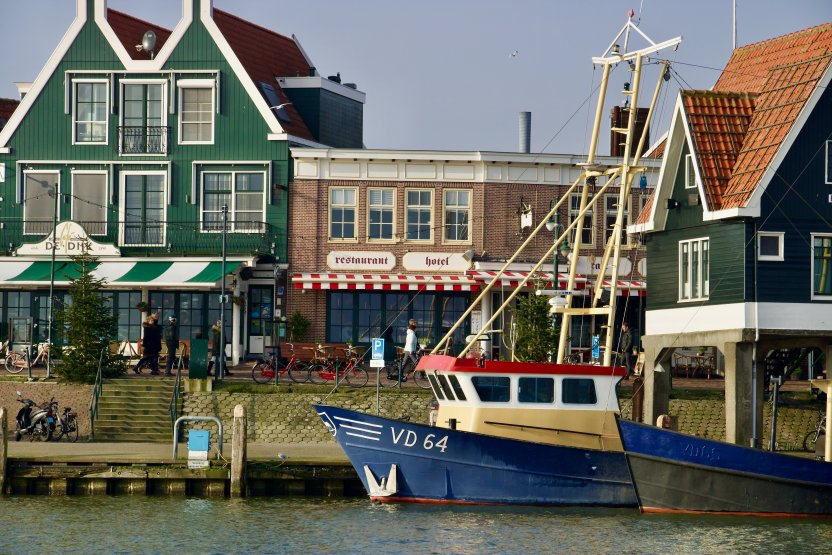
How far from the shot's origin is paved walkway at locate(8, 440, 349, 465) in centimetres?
3453

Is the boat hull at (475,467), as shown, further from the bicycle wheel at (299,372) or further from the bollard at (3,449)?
the bicycle wheel at (299,372)

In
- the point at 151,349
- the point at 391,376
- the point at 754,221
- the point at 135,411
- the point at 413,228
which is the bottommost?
the point at 135,411

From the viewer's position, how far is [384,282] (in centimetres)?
4931

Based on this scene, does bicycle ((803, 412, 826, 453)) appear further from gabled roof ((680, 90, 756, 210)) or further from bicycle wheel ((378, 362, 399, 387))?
bicycle wheel ((378, 362, 399, 387))

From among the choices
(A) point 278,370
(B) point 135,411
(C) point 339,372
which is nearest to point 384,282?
(C) point 339,372

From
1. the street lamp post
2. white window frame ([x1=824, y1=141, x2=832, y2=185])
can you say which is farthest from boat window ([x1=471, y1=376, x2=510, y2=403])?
the street lamp post

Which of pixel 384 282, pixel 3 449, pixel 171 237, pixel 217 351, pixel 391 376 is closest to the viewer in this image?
pixel 3 449

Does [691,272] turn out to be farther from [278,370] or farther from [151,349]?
[151,349]

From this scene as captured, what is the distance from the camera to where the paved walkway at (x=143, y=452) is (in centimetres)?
3453

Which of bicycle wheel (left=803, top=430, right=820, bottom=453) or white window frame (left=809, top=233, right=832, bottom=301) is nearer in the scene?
white window frame (left=809, top=233, right=832, bottom=301)

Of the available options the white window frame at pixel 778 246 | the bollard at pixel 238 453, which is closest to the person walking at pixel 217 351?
the bollard at pixel 238 453

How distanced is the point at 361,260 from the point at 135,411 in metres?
11.5

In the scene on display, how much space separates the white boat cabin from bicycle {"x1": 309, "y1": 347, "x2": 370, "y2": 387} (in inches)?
370

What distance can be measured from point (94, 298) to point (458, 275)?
41.3 ft
